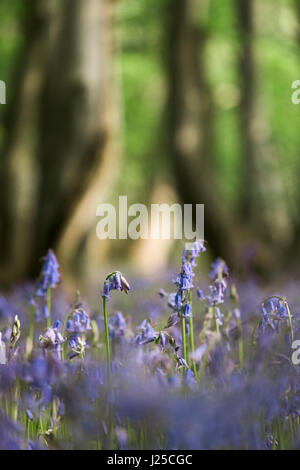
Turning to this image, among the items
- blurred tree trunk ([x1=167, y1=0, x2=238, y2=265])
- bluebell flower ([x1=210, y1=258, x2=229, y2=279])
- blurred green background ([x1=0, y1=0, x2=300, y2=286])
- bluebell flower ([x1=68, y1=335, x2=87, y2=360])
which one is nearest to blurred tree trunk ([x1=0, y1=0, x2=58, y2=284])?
blurred green background ([x1=0, y1=0, x2=300, y2=286])

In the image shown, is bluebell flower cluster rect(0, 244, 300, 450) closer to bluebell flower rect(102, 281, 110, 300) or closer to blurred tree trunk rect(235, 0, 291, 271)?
bluebell flower rect(102, 281, 110, 300)

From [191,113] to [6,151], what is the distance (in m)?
3.51

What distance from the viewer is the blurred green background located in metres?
6.82

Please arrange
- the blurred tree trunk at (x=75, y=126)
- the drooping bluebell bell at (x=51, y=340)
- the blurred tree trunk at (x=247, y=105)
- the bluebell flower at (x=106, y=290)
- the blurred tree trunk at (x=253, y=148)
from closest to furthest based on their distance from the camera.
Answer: the drooping bluebell bell at (x=51, y=340)
the bluebell flower at (x=106, y=290)
the blurred tree trunk at (x=75, y=126)
the blurred tree trunk at (x=253, y=148)
the blurred tree trunk at (x=247, y=105)

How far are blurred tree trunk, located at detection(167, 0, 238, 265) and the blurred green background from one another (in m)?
0.02

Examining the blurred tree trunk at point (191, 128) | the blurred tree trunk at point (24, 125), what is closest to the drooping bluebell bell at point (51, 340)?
the blurred tree trunk at point (191, 128)

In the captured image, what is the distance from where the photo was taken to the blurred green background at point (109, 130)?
22.4ft

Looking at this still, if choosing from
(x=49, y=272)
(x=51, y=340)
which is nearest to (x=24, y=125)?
(x=49, y=272)

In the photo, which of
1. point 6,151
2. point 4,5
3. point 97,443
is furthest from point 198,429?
point 4,5

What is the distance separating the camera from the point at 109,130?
6.81 metres

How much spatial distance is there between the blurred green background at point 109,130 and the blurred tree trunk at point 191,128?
2 centimetres

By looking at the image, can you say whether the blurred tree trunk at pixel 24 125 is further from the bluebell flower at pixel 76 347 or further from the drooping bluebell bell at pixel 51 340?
the drooping bluebell bell at pixel 51 340

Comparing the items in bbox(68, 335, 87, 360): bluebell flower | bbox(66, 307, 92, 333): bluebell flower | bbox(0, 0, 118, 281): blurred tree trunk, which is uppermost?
bbox(0, 0, 118, 281): blurred tree trunk

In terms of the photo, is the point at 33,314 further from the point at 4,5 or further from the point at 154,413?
the point at 4,5
